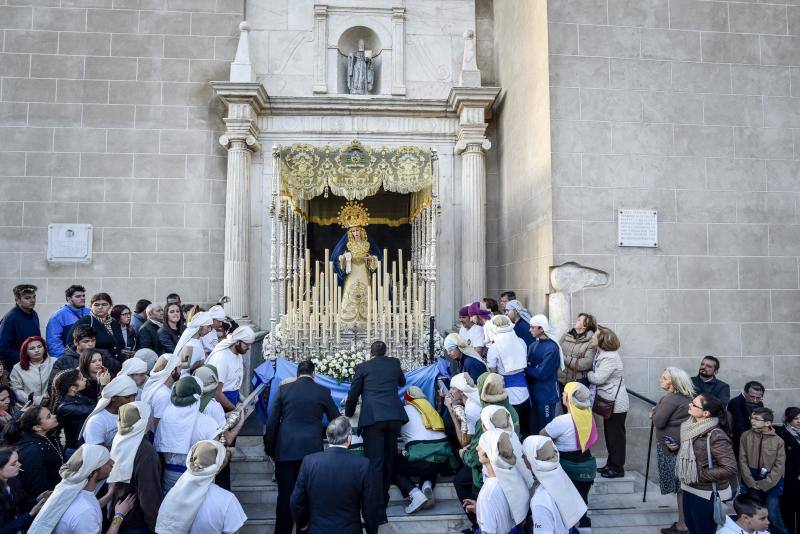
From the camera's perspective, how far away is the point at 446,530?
4594mm

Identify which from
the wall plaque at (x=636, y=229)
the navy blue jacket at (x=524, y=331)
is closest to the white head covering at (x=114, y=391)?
the navy blue jacket at (x=524, y=331)

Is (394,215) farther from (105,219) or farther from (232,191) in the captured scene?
(105,219)

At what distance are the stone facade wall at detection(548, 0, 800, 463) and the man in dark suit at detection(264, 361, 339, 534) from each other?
12.7 feet

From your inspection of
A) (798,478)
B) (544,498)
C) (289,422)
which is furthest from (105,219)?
(798,478)

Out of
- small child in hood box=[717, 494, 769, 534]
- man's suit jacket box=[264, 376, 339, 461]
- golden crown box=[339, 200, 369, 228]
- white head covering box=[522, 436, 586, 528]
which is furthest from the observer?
golden crown box=[339, 200, 369, 228]

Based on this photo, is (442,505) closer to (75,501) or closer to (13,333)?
(75,501)

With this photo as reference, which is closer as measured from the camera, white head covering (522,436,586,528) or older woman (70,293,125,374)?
white head covering (522,436,586,528)

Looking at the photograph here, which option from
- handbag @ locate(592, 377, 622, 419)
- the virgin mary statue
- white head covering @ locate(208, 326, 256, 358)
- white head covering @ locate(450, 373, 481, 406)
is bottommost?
handbag @ locate(592, 377, 622, 419)

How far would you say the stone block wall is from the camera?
26.5ft

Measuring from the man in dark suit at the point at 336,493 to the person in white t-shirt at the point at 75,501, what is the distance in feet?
3.65

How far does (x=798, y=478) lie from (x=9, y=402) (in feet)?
22.5

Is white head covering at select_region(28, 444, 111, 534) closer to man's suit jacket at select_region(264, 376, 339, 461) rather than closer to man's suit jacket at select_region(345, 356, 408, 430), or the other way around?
man's suit jacket at select_region(264, 376, 339, 461)

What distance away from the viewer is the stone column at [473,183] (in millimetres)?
8375

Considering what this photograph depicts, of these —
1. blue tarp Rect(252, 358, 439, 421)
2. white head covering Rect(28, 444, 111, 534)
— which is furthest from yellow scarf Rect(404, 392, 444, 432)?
white head covering Rect(28, 444, 111, 534)
